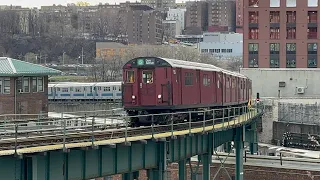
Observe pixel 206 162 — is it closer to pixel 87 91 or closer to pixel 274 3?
pixel 87 91

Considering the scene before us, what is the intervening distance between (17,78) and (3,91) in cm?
179

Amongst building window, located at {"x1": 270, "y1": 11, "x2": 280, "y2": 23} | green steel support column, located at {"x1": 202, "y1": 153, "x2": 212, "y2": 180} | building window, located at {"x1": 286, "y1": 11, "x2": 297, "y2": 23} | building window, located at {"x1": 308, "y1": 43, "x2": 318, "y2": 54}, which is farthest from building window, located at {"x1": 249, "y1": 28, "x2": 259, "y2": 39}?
green steel support column, located at {"x1": 202, "y1": 153, "x2": 212, "y2": 180}

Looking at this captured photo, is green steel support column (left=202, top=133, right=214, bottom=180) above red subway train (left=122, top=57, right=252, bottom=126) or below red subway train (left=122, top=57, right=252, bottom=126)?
below

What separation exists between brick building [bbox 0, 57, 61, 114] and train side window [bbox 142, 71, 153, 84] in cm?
2339

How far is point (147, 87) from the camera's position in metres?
27.3

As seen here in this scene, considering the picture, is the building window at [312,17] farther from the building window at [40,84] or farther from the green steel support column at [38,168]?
the green steel support column at [38,168]

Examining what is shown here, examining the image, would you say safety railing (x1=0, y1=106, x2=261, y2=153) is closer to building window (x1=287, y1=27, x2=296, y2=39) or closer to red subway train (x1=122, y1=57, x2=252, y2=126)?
red subway train (x1=122, y1=57, x2=252, y2=126)

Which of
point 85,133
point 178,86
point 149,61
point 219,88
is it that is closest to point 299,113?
point 219,88

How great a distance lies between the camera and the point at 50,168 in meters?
17.4

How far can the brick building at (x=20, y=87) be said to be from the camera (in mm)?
48969

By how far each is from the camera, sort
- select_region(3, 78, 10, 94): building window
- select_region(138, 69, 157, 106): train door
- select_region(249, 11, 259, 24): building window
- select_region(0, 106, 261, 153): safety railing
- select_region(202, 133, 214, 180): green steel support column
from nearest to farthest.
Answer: select_region(0, 106, 261, 153): safety railing → select_region(138, 69, 157, 106): train door → select_region(202, 133, 214, 180): green steel support column → select_region(3, 78, 10, 94): building window → select_region(249, 11, 259, 24): building window

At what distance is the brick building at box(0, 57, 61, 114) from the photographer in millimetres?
48969

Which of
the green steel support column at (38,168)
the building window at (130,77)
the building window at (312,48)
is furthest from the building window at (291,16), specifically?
the green steel support column at (38,168)

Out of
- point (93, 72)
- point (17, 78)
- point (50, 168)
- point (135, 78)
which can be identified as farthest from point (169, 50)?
point (50, 168)
